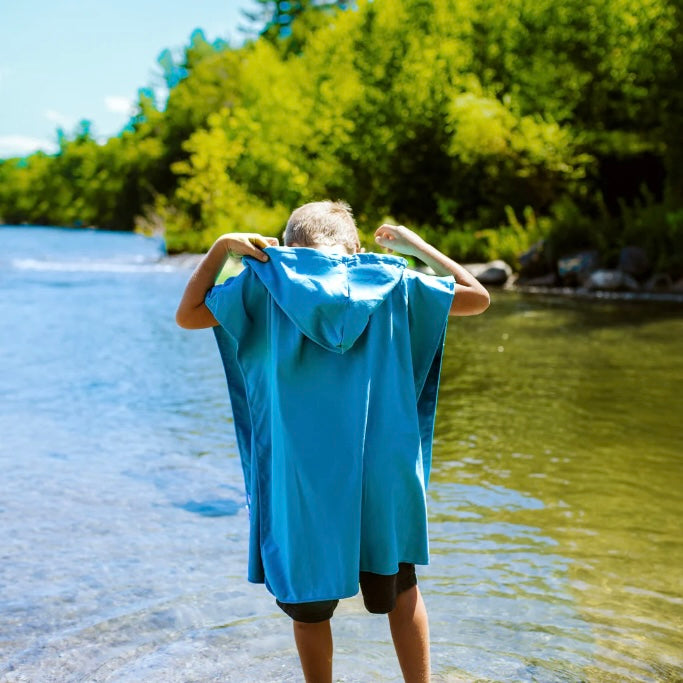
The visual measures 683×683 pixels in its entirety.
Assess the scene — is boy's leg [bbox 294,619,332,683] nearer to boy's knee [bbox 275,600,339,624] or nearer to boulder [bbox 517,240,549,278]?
boy's knee [bbox 275,600,339,624]

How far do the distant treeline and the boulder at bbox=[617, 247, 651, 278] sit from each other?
8.6 inches

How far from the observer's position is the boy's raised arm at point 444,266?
2660 millimetres

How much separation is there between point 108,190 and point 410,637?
92238mm

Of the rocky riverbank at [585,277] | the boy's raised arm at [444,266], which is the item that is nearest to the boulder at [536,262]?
the rocky riverbank at [585,277]

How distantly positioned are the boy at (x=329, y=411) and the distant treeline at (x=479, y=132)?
17432 mm

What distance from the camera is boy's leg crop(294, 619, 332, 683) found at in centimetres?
253

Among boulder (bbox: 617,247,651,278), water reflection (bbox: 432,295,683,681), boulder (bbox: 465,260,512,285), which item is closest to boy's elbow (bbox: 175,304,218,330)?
water reflection (bbox: 432,295,683,681)

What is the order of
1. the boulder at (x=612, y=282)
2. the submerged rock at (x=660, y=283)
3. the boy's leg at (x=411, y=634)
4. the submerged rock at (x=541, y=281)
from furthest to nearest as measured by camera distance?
the submerged rock at (x=541, y=281) < the boulder at (x=612, y=282) < the submerged rock at (x=660, y=283) < the boy's leg at (x=411, y=634)

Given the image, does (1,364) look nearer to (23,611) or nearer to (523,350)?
(523,350)

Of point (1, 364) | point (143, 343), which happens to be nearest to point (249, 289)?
point (1, 364)

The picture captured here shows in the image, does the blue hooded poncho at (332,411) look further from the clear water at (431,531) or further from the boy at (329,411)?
the clear water at (431,531)

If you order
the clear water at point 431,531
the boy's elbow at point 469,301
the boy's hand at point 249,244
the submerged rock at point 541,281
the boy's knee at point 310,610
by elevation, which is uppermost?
the boy's hand at point 249,244

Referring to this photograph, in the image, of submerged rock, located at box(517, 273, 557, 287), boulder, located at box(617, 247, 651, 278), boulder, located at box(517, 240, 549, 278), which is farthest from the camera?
boulder, located at box(517, 240, 549, 278)

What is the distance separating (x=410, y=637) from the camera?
262 centimetres
